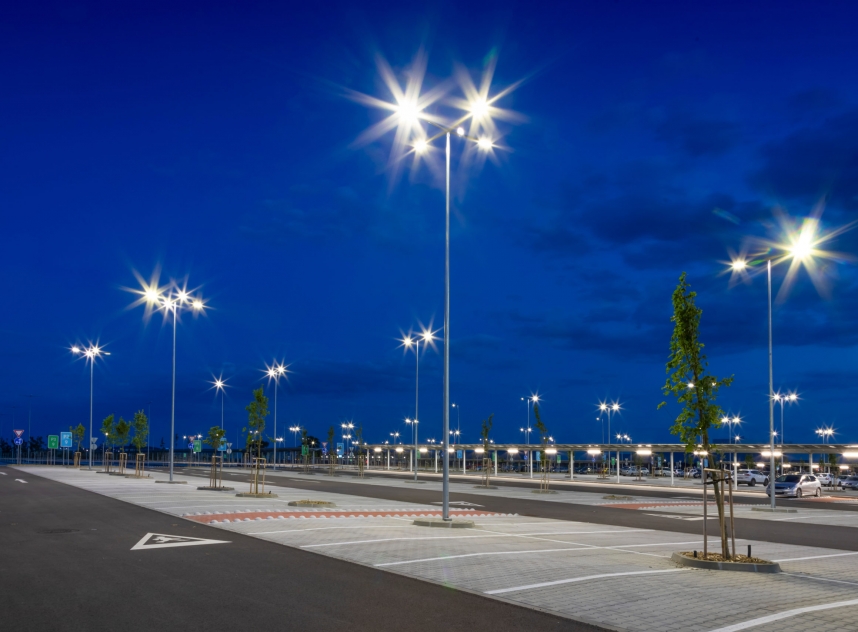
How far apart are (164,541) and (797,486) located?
43733 mm

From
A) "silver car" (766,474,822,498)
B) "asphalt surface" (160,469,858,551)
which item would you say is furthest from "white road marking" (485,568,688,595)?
"silver car" (766,474,822,498)

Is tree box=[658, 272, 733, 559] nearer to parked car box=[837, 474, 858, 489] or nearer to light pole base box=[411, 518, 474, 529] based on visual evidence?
light pole base box=[411, 518, 474, 529]

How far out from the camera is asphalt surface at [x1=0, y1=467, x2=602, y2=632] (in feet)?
27.6

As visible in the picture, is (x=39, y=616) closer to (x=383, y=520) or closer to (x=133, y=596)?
(x=133, y=596)

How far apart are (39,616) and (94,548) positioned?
613 centimetres

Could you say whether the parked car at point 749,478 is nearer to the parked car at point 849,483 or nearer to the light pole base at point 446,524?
the parked car at point 849,483

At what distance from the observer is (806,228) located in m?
24.5

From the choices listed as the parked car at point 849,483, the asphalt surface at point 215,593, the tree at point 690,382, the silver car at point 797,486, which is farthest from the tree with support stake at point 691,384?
the parked car at point 849,483

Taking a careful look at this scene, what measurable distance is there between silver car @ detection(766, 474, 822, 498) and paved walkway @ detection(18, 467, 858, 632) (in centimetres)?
2968

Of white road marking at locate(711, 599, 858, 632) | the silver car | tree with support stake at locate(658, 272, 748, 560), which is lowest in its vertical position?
the silver car

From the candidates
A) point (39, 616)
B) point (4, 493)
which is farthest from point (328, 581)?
point (4, 493)

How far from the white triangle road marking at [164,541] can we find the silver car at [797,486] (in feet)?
133

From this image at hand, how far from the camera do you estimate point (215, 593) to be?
9.97 m

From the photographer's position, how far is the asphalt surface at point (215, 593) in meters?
8.40
